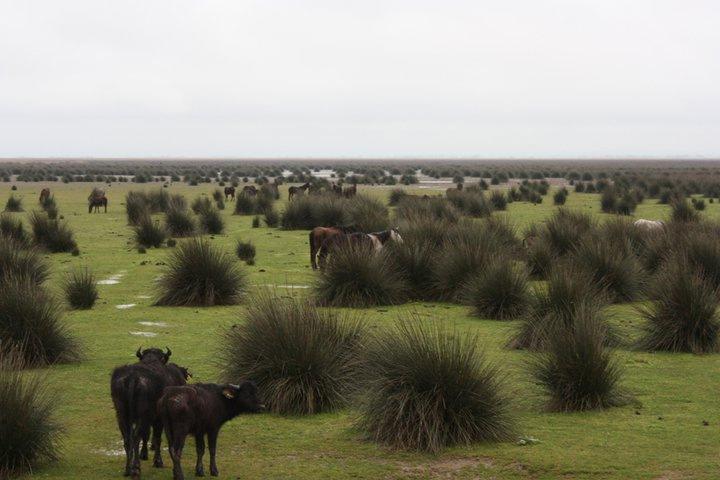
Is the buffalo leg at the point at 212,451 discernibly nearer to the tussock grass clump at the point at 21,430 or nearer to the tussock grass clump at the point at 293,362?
the tussock grass clump at the point at 21,430

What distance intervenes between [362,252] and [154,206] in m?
24.1

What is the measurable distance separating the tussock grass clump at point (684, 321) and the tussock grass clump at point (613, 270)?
3.60 metres

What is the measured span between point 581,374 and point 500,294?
18.8 feet

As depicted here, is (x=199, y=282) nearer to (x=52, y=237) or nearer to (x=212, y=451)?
(x=212, y=451)

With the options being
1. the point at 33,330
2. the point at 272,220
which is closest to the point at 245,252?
the point at 272,220

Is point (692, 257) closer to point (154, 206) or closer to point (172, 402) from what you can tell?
point (172, 402)

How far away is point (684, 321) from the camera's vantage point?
12.9 metres

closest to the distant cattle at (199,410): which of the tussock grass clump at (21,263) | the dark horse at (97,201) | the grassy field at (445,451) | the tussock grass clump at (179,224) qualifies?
the grassy field at (445,451)

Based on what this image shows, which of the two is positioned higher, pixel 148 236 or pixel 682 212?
pixel 682 212

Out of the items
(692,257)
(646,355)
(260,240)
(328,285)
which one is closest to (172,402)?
(646,355)

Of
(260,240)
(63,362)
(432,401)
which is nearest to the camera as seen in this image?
(432,401)

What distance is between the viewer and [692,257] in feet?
56.8

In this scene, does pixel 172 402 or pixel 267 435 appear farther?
pixel 267 435

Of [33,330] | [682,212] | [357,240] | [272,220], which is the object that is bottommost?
[272,220]
